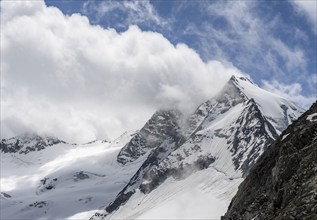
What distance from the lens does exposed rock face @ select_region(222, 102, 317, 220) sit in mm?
49475

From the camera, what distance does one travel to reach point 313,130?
73250mm

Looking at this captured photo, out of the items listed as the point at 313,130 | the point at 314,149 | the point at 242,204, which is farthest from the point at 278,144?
the point at 314,149

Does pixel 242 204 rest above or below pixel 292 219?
above

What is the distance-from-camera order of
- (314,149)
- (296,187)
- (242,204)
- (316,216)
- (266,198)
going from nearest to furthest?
(316,216) → (296,187) → (314,149) → (266,198) → (242,204)

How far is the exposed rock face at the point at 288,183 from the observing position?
4947 cm

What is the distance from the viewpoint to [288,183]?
59906 millimetres

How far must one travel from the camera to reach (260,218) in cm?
6131

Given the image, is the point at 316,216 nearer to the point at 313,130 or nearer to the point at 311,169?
the point at 311,169

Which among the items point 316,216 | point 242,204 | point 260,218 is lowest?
point 316,216

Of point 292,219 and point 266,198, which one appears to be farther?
point 266,198

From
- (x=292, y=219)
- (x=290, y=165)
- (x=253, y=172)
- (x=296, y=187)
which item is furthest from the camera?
(x=253, y=172)

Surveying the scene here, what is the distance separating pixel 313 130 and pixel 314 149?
1254 centimetres

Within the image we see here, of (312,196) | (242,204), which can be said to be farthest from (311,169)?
(242,204)

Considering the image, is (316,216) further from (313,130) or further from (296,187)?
(313,130)
